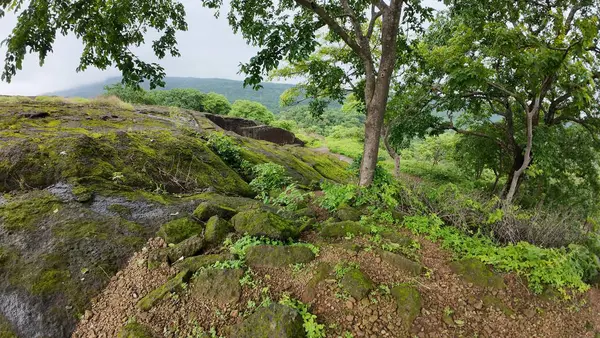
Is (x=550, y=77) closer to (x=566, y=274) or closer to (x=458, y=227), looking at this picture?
(x=458, y=227)

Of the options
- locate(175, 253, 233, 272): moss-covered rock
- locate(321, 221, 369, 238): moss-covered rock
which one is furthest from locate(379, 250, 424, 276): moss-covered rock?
locate(175, 253, 233, 272): moss-covered rock

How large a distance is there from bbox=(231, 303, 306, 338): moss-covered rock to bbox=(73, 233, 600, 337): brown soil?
0.46ft

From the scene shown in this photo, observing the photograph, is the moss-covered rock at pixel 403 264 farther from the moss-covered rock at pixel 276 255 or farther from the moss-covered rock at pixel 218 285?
the moss-covered rock at pixel 218 285

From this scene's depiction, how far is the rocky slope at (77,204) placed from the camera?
2.78 m

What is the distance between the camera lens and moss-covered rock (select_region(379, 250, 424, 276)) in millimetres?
3268

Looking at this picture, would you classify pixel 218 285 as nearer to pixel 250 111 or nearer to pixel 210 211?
pixel 210 211

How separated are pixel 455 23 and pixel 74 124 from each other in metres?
9.94

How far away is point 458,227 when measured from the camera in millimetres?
4516

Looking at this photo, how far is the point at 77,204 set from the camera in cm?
381

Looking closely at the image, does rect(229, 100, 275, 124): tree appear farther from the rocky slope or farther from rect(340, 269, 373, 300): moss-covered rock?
rect(340, 269, 373, 300): moss-covered rock

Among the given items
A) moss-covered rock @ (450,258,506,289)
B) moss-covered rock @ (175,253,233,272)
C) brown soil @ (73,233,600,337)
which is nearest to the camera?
brown soil @ (73,233,600,337)

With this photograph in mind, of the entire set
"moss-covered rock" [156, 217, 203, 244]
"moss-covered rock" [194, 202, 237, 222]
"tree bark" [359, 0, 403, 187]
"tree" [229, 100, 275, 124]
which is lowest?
"tree" [229, 100, 275, 124]

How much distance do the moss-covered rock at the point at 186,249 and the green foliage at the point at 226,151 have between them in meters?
3.98

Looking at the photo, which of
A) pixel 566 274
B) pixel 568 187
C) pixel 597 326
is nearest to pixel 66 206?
pixel 566 274
